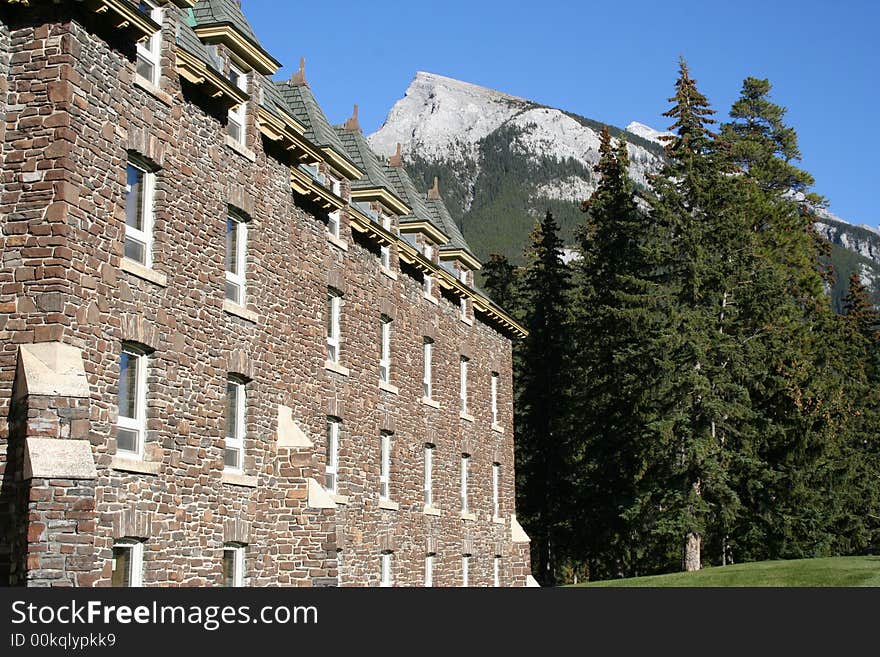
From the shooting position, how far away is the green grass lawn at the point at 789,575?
86.4ft

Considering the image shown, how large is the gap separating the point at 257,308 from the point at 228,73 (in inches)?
180

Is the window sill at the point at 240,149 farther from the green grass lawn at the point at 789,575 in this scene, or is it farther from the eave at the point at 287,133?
the green grass lawn at the point at 789,575

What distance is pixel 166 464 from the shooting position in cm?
1716

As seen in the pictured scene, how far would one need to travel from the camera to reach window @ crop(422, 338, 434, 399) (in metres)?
30.7

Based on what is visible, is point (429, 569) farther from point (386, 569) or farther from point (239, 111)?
point (239, 111)

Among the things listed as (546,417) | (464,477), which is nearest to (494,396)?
(464,477)

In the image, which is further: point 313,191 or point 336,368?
point 336,368

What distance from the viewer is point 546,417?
5081 cm

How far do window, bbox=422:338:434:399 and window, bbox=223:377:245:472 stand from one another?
36.2 ft

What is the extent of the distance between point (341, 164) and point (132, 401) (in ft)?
35.5

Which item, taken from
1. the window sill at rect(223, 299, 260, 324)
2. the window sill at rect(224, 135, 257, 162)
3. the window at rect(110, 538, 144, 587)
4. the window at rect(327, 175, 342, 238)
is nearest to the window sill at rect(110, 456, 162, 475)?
the window at rect(110, 538, 144, 587)

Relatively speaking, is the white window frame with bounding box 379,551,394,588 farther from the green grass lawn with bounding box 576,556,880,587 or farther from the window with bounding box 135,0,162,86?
the window with bounding box 135,0,162,86
